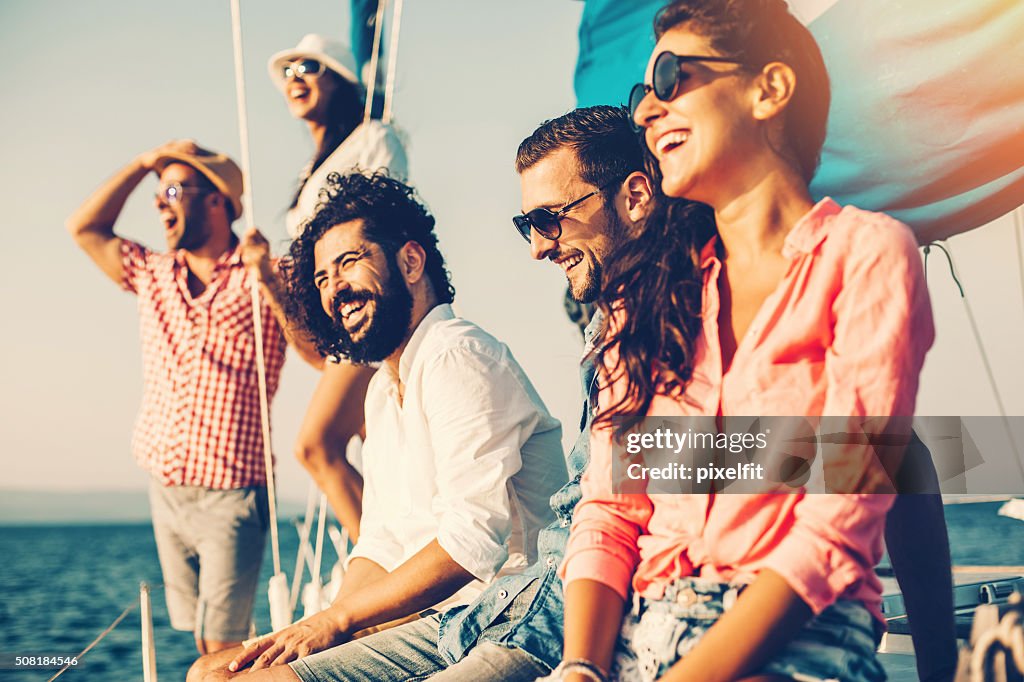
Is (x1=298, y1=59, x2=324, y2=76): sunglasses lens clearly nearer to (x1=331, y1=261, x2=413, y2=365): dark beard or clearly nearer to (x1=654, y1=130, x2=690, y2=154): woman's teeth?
(x1=331, y1=261, x2=413, y2=365): dark beard

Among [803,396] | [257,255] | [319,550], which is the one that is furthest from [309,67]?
[803,396]

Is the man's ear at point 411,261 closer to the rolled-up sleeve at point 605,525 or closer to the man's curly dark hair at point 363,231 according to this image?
the man's curly dark hair at point 363,231

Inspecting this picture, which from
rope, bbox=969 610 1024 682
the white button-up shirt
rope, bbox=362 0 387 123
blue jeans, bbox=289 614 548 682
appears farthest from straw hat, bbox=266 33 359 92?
rope, bbox=969 610 1024 682

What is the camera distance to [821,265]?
134 centimetres

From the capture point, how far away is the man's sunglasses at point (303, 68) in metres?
3.81

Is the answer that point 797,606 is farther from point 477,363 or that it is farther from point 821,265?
point 477,363

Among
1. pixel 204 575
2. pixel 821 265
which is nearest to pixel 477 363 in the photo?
pixel 821 265

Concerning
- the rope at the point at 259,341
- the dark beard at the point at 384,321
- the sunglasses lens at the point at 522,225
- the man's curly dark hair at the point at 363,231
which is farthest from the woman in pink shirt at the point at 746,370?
the rope at the point at 259,341

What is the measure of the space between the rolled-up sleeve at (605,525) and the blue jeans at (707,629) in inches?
2.5

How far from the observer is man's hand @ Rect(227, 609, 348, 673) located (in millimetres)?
1938

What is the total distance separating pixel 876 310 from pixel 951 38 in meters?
1.47

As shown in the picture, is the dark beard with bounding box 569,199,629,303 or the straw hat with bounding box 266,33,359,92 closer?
the dark beard with bounding box 569,199,629,303

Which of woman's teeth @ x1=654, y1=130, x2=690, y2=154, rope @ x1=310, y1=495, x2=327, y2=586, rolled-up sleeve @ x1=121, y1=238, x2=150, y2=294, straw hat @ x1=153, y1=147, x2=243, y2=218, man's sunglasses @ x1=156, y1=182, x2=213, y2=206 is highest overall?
straw hat @ x1=153, y1=147, x2=243, y2=218

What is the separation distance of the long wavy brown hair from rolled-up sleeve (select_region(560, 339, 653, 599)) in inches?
1.2
